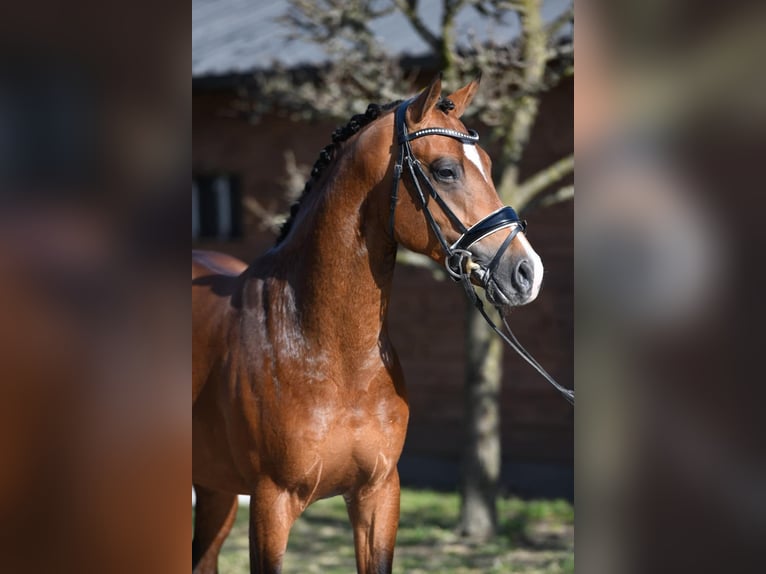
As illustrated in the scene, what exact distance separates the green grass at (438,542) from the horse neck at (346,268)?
9.72 ft

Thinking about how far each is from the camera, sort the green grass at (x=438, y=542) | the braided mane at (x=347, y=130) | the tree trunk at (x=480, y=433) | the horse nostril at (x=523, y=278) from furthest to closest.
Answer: the tree trunk at (x=480, y=433) → the green grass at (x=438, y=542) → the braided mane at (x=347, y=130) → the horse nostril at (x=523, y=278)

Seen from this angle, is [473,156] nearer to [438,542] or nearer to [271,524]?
[271,524]

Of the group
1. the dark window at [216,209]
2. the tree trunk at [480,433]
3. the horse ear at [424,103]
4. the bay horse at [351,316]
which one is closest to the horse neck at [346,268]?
the bay horse at [351,316]

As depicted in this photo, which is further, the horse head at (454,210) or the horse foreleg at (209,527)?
the horse foreleg at (209,527)

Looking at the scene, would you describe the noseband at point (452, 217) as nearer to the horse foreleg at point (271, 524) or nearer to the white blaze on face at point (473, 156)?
the white blaze on face at point (473, 156)

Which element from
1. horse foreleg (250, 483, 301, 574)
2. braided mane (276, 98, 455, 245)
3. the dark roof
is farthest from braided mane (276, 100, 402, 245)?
the dark roof

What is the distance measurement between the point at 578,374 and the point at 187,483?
1.58ft

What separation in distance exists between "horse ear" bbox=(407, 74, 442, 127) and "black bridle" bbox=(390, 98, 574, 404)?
1.0 inches

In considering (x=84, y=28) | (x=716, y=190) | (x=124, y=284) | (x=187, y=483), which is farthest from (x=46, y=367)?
(x=716, y=190)

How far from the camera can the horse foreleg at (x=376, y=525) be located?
2682 mm

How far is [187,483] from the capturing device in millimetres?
1042

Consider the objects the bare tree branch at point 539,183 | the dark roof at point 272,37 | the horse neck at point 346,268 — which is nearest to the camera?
the horse neck at point 346,268

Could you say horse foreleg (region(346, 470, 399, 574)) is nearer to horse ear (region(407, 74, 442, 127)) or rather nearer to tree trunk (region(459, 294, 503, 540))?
horse ear (region(407, 74, 442, 127))

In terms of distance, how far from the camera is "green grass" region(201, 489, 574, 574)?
17.4ft
